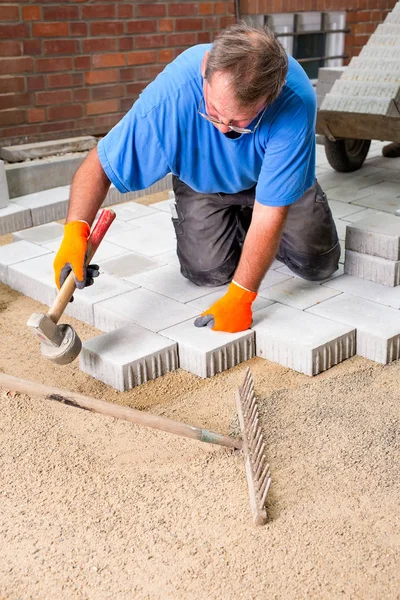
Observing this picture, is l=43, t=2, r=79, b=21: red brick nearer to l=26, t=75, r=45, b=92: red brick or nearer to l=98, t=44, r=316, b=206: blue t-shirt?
l=26, t=75, r=45, b=92: red brick

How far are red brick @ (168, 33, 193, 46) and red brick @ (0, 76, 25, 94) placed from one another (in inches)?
57.7

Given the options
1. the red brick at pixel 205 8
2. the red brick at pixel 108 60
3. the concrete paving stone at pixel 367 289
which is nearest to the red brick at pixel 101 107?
the red brick at pixel 108 60

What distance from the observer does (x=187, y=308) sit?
11.1 feet

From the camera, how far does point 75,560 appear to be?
6.68 ft

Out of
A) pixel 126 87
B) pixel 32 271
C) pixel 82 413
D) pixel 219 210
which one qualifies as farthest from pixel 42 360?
pixel 126 87

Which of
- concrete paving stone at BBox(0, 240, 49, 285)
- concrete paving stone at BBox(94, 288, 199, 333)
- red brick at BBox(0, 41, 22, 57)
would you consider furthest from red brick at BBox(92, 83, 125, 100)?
concrete paving stone at BBox(94, 288, 199, 333)

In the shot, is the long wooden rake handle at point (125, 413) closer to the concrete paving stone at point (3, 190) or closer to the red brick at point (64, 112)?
the concrete paving stone at point (3, 190)

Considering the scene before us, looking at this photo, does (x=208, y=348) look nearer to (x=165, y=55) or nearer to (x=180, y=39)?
(x=165, y=55)

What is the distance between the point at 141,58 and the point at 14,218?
2080mm

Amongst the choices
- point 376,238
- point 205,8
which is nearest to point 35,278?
point 376,238

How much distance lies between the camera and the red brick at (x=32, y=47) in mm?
5297

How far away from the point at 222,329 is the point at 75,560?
52.7 inches

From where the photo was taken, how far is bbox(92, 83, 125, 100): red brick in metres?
5.84

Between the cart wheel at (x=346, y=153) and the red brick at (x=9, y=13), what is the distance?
246 cm
